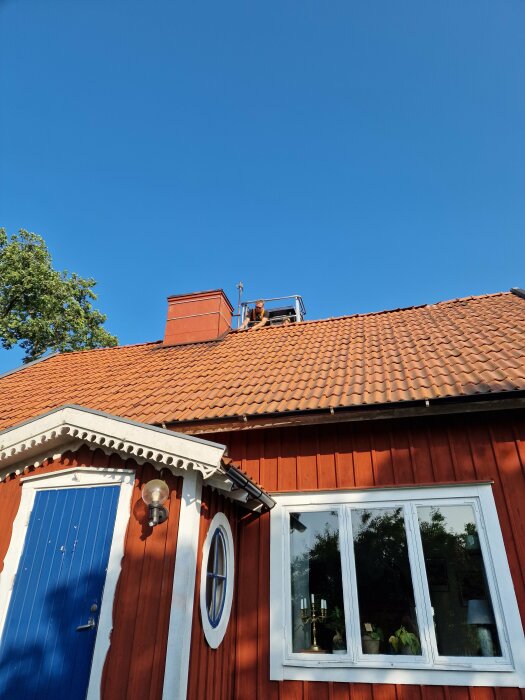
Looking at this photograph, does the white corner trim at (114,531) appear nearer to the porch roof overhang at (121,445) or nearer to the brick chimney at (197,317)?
the porch roof overhang at (121,445)

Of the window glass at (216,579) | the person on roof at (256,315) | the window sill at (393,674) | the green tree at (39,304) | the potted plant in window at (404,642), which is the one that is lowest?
the window sill at (393,674)

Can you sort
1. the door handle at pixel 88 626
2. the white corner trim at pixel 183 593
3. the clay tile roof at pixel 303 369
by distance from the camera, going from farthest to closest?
the clay tile roof at pixel 303 369, the door handle at pixel 88 626, the white corner trim at pixel 183 593

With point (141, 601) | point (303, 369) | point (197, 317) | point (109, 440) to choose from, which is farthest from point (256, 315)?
point (141, 601)

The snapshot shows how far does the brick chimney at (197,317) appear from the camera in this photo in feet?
31.5

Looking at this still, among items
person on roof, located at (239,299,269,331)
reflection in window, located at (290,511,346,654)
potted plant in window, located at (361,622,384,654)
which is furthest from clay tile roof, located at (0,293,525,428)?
person on roof, located at (239,299,269,331)

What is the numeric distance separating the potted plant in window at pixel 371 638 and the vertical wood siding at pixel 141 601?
200 centimetres

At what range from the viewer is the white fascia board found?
4.11m

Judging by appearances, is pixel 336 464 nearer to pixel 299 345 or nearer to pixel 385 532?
pixel 385 532

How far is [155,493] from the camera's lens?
164 inches

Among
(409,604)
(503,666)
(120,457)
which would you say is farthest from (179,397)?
(503,666)

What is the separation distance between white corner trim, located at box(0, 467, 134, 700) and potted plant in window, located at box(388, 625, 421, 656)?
2681mm

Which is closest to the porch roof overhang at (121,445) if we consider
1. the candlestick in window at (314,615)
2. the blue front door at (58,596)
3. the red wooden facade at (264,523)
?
the red wooden facade at (264,523)

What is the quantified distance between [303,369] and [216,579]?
311 cm

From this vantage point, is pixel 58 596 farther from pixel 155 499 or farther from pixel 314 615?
pixel 314 615
